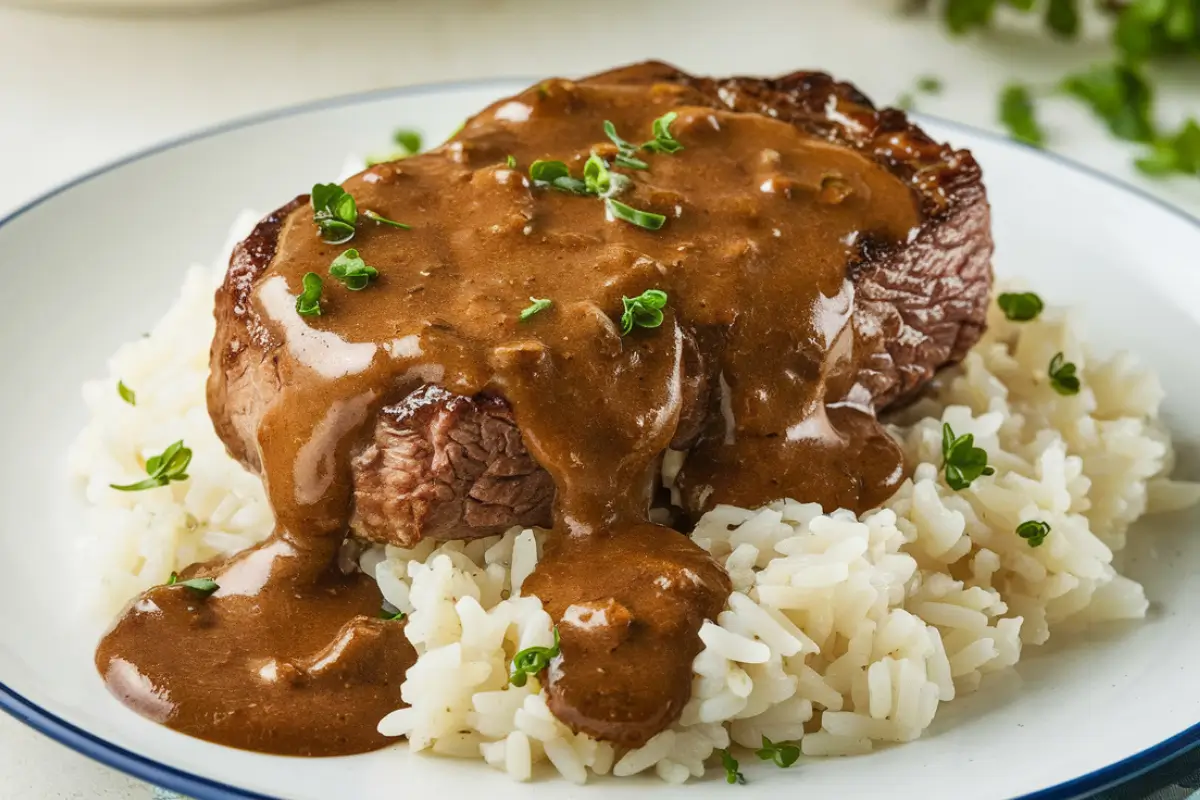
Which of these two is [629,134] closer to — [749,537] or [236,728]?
[749,537]

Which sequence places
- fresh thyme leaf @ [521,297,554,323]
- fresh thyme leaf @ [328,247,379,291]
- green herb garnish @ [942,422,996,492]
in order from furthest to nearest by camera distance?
green herb garnish @ [942,422,996,492]
fresh thyme leaf @ [328,247,379,291]
fresh thyme leaf @ [521,297,554,323]

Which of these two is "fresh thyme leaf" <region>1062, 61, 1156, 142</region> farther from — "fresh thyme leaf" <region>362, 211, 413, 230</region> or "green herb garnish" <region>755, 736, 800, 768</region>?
"green herb garnish" <region>755, 736, 800, 768</region>

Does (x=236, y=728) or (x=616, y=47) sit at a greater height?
(x=236, y=728)

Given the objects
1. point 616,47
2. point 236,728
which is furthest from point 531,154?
point 616,47

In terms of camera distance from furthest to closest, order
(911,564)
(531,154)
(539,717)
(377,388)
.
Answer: (531,154), (911,564), (377,388), (539,717)

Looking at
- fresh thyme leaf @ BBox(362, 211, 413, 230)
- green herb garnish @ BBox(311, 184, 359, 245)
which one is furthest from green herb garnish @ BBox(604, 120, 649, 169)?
green herb garnish @ BBox(311, 184, 359, 245)

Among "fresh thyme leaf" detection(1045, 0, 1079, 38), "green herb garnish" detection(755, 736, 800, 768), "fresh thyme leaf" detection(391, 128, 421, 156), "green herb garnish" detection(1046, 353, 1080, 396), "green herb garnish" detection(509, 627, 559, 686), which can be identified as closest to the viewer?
"green herb garnish" detection(509, 627, 559, 686)

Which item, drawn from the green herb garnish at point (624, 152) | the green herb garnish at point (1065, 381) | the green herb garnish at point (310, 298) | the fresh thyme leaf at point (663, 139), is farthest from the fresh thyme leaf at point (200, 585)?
the green herb garnish at point (1065, 381)
